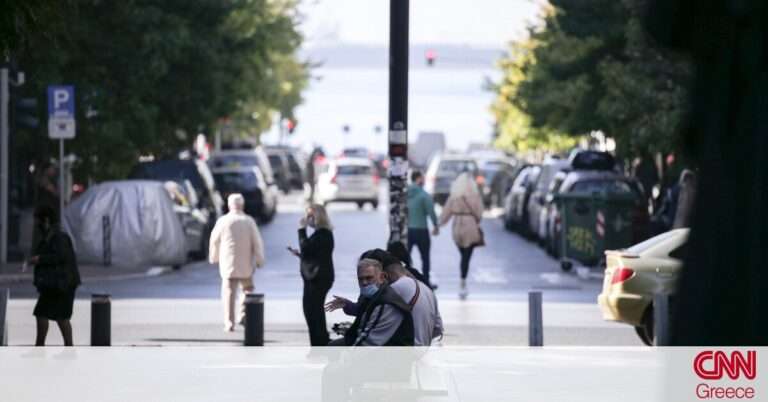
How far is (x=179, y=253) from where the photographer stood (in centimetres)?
3105

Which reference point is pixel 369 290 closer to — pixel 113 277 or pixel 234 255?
pixel 234 255

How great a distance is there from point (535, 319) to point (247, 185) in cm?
2797

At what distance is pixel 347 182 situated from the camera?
A: 57188mm

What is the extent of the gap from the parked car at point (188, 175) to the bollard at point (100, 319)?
54.8ft

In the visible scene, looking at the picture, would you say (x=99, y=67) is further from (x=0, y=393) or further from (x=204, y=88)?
(x=0, y=393)

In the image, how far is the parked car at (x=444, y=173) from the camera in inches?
2142

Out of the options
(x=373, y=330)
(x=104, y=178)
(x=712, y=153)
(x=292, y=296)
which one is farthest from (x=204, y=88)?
(x=712, y=153)

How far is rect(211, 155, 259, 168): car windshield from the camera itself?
162ft

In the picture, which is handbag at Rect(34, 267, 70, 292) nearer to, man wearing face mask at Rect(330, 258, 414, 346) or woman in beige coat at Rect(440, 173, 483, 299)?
man wearing face mask at Rect(330, 258, 414, 346)

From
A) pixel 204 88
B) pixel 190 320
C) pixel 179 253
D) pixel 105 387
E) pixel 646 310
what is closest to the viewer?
pixel 105 387

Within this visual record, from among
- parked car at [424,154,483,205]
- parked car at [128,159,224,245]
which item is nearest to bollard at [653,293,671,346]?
parked car at [128,159,224,245]

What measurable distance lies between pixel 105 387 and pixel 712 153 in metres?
10.4

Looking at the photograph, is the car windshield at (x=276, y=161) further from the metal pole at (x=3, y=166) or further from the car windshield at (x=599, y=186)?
the metal pole at (x=3, y=166)

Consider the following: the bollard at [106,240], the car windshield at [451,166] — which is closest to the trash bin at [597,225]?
the bollard at [106,240]
